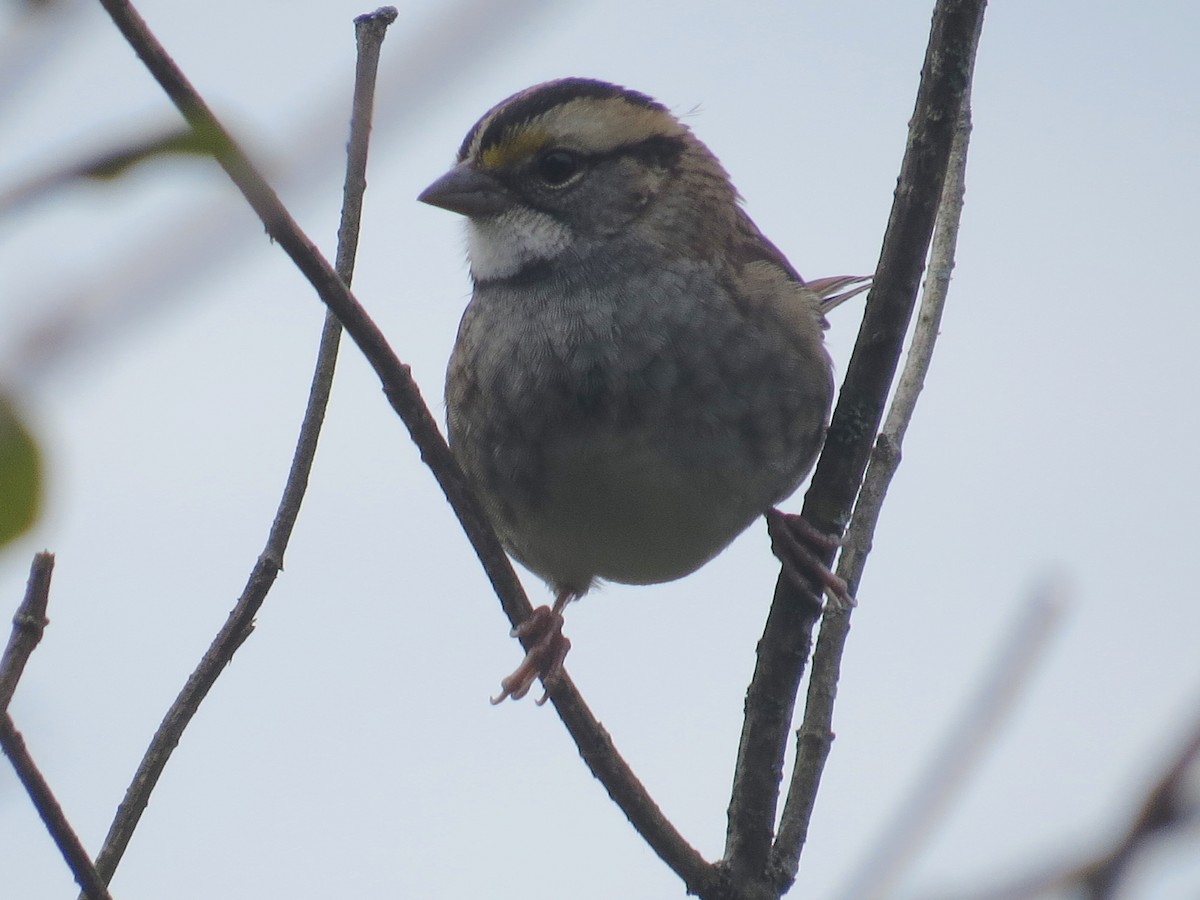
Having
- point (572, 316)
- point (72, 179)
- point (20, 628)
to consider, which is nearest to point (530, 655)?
point (572, 316)

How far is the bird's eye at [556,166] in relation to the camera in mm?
4586

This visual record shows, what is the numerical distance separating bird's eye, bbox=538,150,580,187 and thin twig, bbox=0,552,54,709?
2423 millimetres

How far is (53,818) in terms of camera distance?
86.8 inches

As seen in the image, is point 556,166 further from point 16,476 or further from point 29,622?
point 16,476

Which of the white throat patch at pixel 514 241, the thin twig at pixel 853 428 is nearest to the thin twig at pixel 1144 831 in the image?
the thin twig at pixel 853 428

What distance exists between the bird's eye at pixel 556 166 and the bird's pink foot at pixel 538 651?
51.6 inches

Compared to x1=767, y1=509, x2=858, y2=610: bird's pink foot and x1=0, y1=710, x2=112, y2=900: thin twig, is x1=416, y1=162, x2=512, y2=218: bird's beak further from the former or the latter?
x1=0, y1=710, x2=112, y2=900: thin twig

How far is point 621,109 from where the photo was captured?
4.78 m

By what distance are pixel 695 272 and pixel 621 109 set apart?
71 cm

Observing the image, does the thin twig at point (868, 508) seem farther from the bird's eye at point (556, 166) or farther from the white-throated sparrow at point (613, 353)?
the bird's eye at point (556, 166)

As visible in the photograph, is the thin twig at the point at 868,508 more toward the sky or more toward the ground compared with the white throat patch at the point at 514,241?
more toward the ground

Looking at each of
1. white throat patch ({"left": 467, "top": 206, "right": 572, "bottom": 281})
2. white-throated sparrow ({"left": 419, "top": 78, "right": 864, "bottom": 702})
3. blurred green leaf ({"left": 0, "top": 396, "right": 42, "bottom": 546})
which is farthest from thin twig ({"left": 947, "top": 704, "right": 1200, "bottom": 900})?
white throat patch ({"left": 467, "top": 206, "right": 572, "bottom": 281})

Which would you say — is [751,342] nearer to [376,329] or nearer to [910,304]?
[910,304]

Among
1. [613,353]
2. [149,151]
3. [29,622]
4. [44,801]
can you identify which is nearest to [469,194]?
[613,353]
